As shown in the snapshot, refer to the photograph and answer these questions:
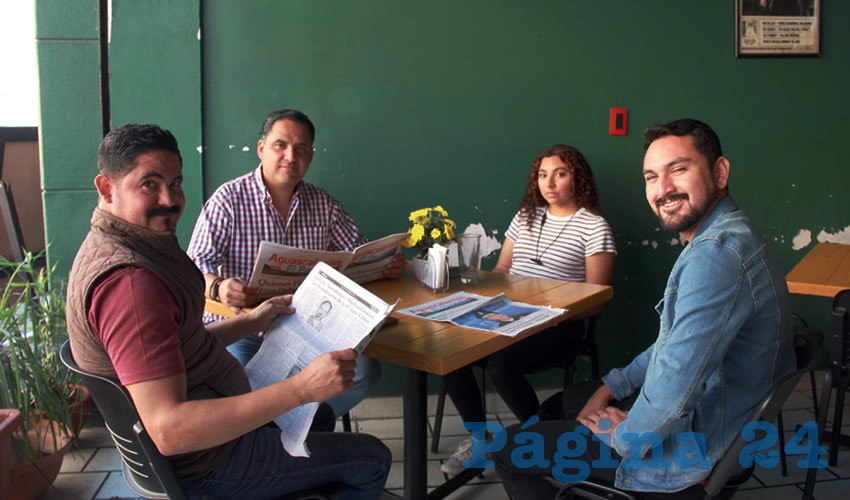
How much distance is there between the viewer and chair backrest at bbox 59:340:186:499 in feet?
3.53

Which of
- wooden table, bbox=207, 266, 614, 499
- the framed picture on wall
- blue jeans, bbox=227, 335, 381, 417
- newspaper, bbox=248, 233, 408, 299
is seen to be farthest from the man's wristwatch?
the framed picture on wall

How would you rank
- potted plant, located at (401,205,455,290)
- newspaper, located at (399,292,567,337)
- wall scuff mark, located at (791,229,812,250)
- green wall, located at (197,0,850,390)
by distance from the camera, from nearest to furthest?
newspaper, located at (399,292,567,337) < potted plant, located at (401,205,455,290) < green wall, located at (197,0,850,390) < wall scuff mark, located at (791,229,812,250)

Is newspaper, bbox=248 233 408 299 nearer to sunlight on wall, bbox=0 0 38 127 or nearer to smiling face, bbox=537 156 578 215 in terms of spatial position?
smiling face, bbox=537 156 578 215

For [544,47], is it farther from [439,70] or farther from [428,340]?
[428,340]

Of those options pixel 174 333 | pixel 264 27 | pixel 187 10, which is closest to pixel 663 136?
pixel 174 333

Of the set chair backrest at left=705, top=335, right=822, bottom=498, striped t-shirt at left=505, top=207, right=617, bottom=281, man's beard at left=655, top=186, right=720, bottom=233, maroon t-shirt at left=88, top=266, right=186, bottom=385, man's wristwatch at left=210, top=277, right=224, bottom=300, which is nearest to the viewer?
maroon t-shirt at left=88, top=266, right=186, bottom=385

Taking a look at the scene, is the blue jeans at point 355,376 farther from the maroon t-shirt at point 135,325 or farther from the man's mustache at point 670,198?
the man's mustache at point 670,198

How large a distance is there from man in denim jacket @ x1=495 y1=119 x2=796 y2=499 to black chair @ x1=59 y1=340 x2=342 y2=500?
0.73 metres

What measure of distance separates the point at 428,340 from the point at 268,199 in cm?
120

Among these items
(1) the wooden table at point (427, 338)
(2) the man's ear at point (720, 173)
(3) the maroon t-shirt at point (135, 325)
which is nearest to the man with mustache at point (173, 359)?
(3) the maroon t-shirt at point (135, 325)

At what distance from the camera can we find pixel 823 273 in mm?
2455

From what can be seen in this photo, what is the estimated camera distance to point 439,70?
2.96m

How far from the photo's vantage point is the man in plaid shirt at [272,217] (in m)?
2.28

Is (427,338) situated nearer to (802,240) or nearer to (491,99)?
(491,99)
